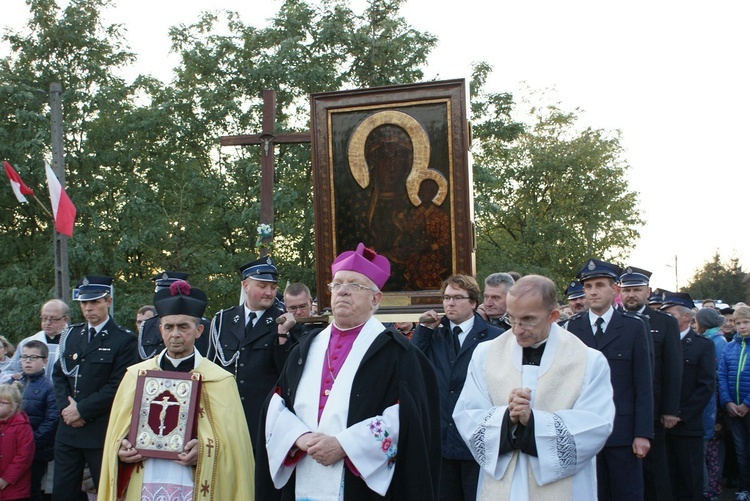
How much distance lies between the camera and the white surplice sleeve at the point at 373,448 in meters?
3.82

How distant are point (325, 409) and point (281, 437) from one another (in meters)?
0.26

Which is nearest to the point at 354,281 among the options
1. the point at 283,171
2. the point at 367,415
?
the point at 367,415

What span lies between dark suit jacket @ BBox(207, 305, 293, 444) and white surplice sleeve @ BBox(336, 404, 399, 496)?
7.54 ft

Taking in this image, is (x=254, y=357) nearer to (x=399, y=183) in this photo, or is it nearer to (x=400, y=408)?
(x=400, y=408)

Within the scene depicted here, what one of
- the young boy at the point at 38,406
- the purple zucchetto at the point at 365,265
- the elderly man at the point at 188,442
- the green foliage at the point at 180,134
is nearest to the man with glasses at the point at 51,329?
the young boy at the point at 38,406

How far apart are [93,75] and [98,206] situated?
127 inches

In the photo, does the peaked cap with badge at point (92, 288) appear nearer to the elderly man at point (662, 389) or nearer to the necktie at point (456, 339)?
the necktie at point (456, 339)

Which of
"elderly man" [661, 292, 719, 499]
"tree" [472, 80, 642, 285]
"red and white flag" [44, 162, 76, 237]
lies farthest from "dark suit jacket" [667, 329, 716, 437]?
"tree" [472, 80, 642, 285]

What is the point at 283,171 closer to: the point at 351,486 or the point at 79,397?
the point at 79,397

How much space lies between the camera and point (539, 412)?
384 cm

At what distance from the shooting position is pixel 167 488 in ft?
15.8

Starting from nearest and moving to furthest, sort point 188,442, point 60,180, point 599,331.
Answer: point 188,442, point 599,331, point 60,180

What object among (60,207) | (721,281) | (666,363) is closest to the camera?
(666,363)

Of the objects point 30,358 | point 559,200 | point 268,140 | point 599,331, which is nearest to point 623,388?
point 599,331
